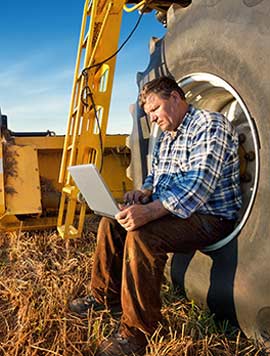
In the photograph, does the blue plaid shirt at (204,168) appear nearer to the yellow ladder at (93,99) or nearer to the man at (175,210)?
the man at (175,210)

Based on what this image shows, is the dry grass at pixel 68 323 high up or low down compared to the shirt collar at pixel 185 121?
down

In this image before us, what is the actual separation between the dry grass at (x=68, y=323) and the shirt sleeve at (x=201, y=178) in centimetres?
52

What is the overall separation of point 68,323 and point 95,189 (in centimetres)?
65

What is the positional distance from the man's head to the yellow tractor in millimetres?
189

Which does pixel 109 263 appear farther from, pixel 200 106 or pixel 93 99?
pixel 93 99

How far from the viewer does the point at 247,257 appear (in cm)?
199

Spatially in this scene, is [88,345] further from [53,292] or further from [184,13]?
[184,13]

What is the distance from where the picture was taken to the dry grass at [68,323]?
6.45 feet

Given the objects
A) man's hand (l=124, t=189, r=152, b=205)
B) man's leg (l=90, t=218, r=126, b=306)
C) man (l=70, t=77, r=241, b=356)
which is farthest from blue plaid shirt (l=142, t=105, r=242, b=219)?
man's leg (l=90, t=218, r=126, b=306)

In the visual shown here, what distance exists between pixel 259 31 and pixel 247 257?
927mm

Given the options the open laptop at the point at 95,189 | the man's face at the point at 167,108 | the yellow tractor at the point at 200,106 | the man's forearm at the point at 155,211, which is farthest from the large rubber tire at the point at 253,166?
the open laptop at the point at 95,189

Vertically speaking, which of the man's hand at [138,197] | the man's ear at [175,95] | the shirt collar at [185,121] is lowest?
the man's hand at [138,197]

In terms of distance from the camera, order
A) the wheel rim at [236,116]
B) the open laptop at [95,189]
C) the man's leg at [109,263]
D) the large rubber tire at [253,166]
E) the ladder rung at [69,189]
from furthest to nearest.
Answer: the ladder rung at [69,189] < the man's leg at [109,263] < the open laptop at [95,189] < the wheel rim at [236,116] < the large rubber tire at [253,166]

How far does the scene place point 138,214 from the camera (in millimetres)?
2049
